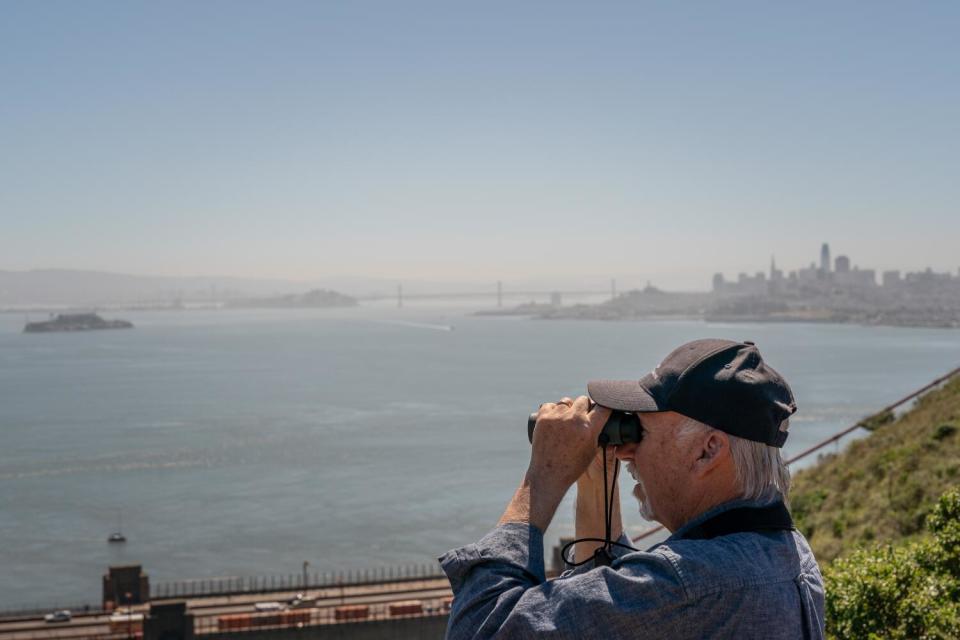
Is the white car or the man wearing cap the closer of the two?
the man wearing cap

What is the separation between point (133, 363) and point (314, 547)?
5997 centimetres

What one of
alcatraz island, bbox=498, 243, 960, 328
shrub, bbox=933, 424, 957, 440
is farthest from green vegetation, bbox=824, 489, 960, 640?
alcatraz island, bbox=498, 243, 960, 328

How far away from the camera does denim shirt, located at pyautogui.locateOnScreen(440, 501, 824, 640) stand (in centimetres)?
93

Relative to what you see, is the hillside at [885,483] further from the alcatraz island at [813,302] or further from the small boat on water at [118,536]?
the alcatraz island at [813,302]

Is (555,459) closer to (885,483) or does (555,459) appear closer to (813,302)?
(885,483)

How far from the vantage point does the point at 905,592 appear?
11.1ft

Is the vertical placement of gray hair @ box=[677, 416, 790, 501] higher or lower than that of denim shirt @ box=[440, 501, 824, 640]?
higher

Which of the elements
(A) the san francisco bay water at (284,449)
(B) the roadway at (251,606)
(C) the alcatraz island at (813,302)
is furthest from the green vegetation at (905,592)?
(C) the alcatraz island at (813,302)

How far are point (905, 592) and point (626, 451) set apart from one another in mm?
2783

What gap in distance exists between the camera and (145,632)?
→ 573 inches

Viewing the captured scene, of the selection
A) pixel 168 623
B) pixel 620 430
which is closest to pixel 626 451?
pixel 620 430

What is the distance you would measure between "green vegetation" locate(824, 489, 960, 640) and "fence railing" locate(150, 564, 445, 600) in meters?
17.0

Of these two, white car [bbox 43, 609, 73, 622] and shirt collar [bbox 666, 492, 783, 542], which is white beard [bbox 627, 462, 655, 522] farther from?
white car [bbox 43, 609, 73, 622]

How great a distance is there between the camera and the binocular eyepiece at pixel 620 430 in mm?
1067
